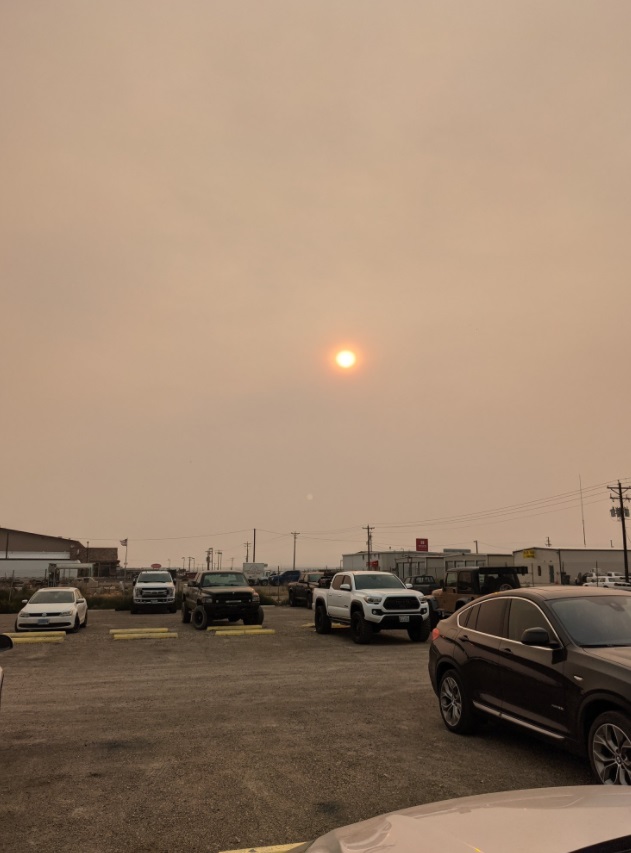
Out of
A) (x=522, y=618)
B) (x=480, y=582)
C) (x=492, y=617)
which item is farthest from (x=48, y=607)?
(x=522, y=618)

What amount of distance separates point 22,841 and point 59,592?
17809 mm

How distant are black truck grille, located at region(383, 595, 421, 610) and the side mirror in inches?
449

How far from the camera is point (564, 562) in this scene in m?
67.2

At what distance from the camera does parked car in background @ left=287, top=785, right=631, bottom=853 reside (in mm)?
2191

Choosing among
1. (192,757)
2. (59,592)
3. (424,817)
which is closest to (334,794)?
(192,757)

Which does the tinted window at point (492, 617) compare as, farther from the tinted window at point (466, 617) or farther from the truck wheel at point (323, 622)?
the truck wheel at point (323, 622)

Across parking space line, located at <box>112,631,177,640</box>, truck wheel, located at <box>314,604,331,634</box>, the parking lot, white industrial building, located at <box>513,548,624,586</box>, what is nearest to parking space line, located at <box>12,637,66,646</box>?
parking space line, located at <box>112,631,177,640</box>

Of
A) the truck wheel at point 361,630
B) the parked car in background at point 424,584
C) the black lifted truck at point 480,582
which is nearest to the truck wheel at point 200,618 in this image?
the truck wheel at point 361,630

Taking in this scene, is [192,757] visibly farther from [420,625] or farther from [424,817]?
[420,625]

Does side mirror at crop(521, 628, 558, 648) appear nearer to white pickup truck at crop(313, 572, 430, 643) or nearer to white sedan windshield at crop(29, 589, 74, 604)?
white pickup truck at crop(313, 572, 430, 643)

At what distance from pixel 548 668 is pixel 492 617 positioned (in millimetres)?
1300

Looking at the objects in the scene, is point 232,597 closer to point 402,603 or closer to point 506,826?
point 402,603

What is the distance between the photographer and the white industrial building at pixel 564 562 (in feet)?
213

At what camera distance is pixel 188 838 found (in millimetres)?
4648
